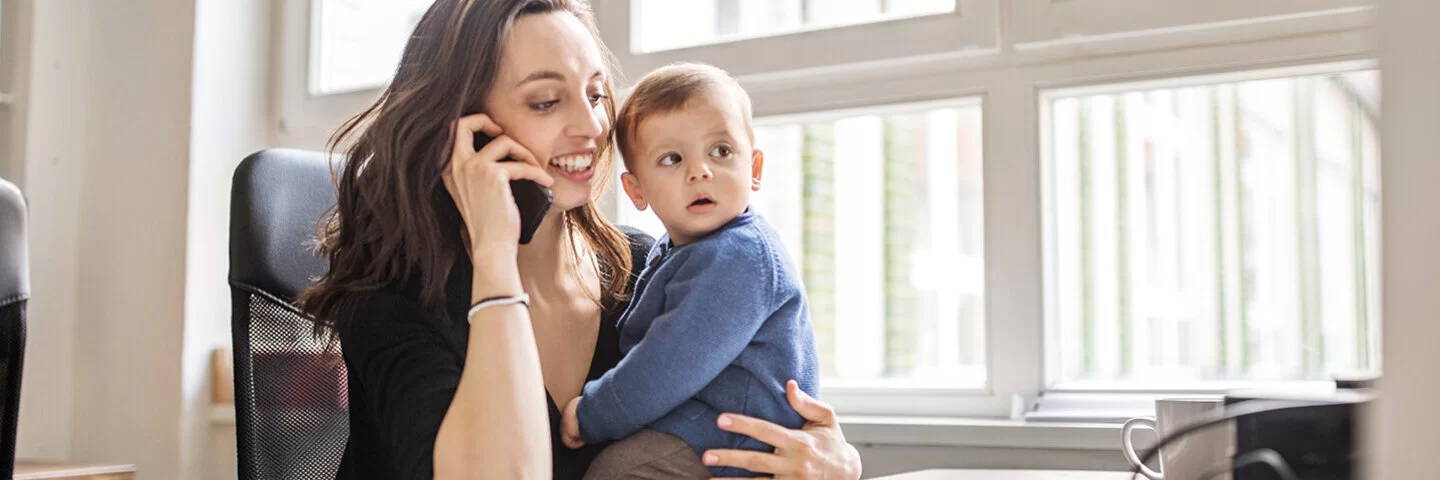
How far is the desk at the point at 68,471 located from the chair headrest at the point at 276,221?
3.69 ft

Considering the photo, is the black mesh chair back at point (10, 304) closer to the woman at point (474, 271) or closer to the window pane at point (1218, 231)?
the woman at point (474, 271)

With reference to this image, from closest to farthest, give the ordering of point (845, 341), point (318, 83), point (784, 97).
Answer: point (784, 97), point (318, 83), point (845, 341)

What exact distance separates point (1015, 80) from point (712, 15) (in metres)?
0.74

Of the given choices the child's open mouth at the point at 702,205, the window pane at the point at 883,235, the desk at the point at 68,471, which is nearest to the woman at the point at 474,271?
the child's open mouth at the point at 702,205

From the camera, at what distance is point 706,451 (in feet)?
4.16

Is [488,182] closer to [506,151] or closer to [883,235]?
[506,151]

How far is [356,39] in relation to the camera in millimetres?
2924

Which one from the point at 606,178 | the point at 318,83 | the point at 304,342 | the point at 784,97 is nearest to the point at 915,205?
the point at 784,97

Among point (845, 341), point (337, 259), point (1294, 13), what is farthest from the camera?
point (845, 341)

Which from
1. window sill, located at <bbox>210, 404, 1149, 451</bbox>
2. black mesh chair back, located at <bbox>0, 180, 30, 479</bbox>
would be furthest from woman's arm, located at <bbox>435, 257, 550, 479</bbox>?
window sill, located at <bbox>210, 404, 1149, 451</bbox>

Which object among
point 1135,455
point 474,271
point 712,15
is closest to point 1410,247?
point 1135,455

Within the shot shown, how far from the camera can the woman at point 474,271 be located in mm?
1266

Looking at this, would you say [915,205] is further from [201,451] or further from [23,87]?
[23,87]

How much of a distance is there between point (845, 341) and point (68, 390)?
1.84 meters
